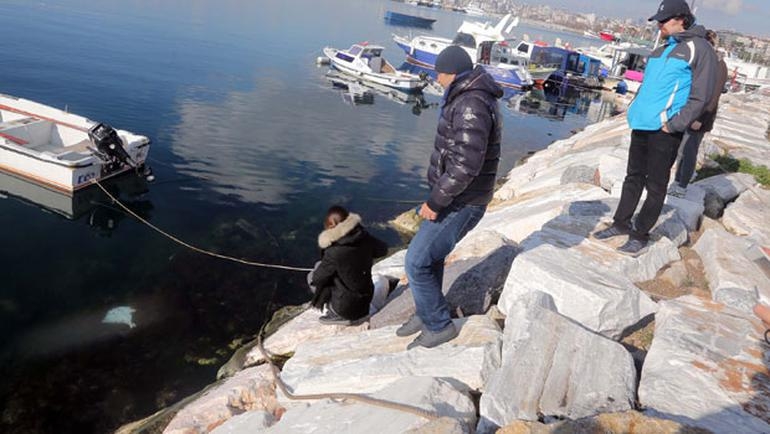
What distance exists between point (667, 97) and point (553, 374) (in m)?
2.92

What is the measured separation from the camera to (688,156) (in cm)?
754

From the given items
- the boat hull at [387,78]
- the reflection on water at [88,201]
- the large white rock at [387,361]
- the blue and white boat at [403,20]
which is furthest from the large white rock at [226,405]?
the blue and white boat at [403,20]

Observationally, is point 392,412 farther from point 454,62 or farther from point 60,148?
point 60,148

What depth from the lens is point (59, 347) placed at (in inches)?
320

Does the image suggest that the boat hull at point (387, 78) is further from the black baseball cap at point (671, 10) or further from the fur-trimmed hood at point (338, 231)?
the fur-trimmed hood at point (338, 231)

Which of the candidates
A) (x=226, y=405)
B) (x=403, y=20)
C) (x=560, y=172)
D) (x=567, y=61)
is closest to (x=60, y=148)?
(x=226, y=405)

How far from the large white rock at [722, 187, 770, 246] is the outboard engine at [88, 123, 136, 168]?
14585 millimetres

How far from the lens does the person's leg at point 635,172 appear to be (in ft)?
17.4

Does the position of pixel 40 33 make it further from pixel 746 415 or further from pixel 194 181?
pixel 746 415

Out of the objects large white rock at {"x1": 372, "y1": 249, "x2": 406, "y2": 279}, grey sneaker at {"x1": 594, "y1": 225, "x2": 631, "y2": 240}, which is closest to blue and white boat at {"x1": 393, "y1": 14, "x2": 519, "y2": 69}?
large white rock at {"x1": 372, "y1": 249, "x2": 406, "y2": 279}

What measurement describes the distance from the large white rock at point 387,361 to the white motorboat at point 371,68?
3065 centimetres

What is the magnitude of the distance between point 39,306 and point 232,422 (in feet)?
21.1

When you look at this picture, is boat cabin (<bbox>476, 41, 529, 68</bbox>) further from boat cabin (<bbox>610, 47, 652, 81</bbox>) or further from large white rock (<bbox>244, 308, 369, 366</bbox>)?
large white rock (<bbox>244, 308, 369, 366</bbox>)

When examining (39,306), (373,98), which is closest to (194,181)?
(39,306)
